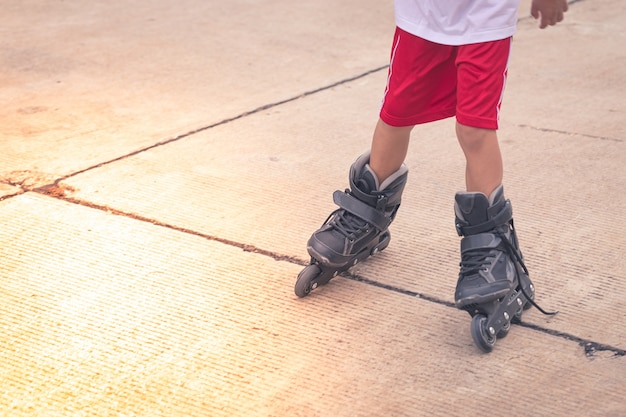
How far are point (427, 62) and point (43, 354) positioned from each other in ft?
4.20

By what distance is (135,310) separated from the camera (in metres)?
2.57

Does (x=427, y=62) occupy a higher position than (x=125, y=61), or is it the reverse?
(x=427, y=62)

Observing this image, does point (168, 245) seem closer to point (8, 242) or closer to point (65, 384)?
point (8, 242)

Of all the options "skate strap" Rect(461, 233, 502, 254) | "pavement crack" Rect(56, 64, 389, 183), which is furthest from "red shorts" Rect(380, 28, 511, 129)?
"pavement crack" Rect(56, 64, 389, 183)

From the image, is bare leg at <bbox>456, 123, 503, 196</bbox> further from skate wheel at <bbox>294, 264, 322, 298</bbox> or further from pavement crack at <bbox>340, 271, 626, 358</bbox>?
skate wheel at <bbox>294, 264, 322, 298</bbox>

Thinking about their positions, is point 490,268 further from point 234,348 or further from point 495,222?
point 234,348

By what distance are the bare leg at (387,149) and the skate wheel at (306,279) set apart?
0.33 m

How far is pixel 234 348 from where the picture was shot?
93.7 inches

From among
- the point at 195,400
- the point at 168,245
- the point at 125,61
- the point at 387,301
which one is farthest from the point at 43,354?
the point at 125,61

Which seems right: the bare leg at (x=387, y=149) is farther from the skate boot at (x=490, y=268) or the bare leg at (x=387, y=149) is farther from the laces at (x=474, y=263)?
the laces at (x=474, y=263)

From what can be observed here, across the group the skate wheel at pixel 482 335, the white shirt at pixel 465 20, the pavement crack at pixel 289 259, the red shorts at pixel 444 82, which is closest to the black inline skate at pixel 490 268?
the skate wheel at pixel 482 335

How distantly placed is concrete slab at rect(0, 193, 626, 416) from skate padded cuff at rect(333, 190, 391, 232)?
20 centimetres

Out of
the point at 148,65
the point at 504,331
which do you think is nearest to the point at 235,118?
the point at 148,65

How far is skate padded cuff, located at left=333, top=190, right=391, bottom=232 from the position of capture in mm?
2709
